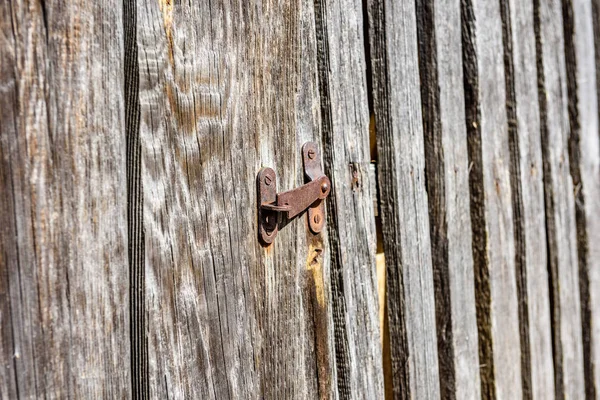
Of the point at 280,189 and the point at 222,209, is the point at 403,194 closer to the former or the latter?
the point at 280,189

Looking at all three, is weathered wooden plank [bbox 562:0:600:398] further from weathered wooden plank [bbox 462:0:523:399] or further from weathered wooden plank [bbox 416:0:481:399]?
weathered wooden plank [bbox 416:0:481:399]

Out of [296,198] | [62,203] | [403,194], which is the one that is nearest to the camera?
[62,203]

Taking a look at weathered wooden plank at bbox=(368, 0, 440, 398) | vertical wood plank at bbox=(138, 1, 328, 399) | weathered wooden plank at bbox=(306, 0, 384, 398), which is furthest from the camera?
weathered wooden plank at bbox=(368, 0, 440, 398)

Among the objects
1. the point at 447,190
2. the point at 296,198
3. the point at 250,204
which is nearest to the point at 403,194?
the point at 447,190

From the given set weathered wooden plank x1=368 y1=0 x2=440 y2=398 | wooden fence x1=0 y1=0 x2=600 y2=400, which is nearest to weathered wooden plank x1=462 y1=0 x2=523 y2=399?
wooden fence x1=0 y1=0 x2=600 y2=400

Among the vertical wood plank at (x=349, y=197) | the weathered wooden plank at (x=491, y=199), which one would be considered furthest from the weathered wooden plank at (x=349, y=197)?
the weathered wooden plank at (x=491, y=199)

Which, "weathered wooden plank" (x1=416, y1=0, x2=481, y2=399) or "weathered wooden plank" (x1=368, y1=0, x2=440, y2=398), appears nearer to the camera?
"weathered wooden plank" (x1=368, y1=0, x2=440, y2=398)

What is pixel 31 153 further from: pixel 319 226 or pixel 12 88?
pixel 319 226
